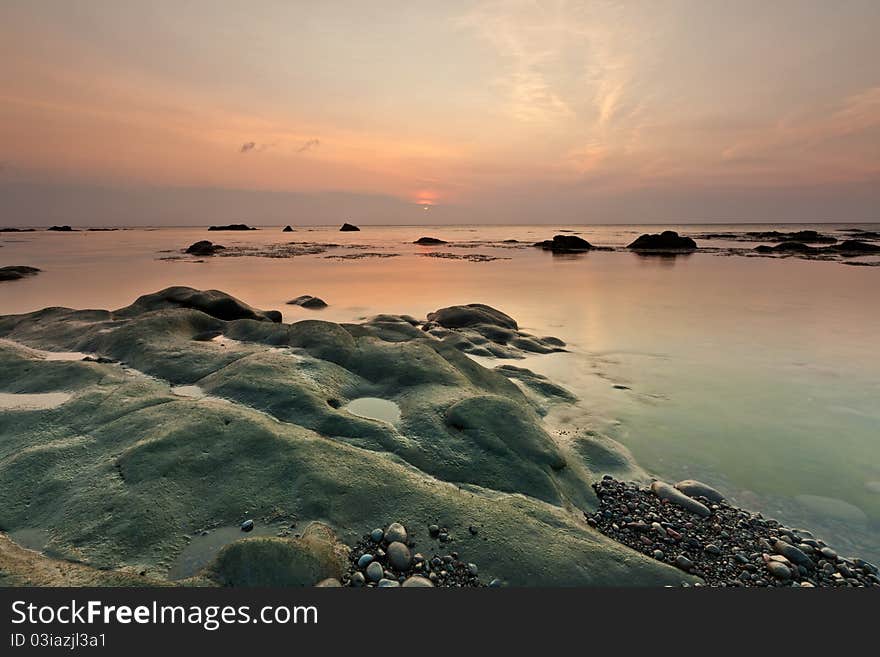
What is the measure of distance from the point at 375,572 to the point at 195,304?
56.8 feet

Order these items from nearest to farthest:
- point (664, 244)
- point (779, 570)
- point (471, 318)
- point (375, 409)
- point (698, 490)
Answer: point (779, 570)
point (698, 490)
point (375, 409)
point (471, 318)
point (664, 244)

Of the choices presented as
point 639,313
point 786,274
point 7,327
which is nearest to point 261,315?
point 7,327


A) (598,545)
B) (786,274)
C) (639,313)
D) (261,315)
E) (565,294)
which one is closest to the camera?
(598,545)

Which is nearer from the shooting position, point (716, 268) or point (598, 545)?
point (598, 545)

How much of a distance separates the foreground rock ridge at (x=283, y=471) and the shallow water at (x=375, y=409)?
142 mm

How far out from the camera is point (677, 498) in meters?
7.07

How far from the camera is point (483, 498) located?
6.47m

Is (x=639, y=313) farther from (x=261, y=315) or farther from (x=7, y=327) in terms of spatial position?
(x=7, y=327)

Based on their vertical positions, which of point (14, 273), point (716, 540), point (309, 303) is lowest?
point (716, 540)

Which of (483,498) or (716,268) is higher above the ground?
(716,268)

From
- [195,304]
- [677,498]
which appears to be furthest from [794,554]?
[195,304]

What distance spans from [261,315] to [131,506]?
50.3ft

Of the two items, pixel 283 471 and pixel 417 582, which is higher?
pixel 283 471

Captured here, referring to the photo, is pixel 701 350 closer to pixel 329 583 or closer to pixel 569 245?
pixel 329 583
